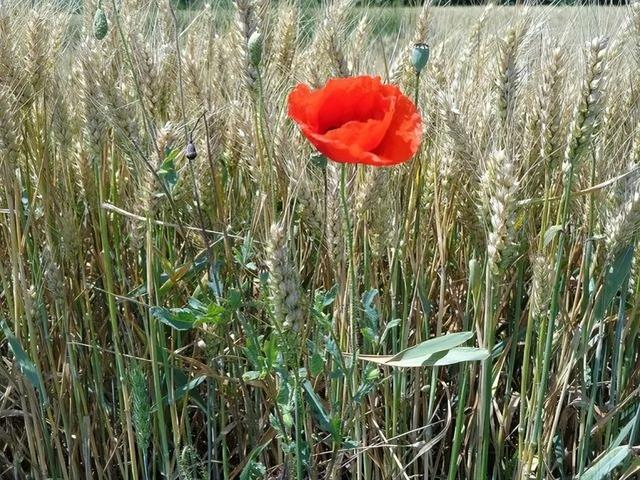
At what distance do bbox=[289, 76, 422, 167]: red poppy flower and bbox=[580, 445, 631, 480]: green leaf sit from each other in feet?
1.63

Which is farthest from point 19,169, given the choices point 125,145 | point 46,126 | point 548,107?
point 548,107

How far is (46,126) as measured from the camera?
1096 millimetres

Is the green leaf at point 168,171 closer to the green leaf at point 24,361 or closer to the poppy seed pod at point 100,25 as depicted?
the poppy seed pod at point 100,25

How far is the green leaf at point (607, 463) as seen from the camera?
38.3 inches

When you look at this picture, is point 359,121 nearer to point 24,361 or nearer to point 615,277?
point 615,277

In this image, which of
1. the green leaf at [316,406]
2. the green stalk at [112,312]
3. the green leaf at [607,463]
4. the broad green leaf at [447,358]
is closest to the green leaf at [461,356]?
the broad green leaf at [447,358]

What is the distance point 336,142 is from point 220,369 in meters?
0.58

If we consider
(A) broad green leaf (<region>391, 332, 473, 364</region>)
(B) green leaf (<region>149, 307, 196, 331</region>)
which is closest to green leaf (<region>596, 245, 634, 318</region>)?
(A) broad green leaf (<region>391, 332, 473, 364</region>)

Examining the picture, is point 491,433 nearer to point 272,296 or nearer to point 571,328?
point 571,328

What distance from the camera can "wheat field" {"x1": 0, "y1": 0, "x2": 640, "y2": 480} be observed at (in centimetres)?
92

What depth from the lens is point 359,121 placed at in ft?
2.52

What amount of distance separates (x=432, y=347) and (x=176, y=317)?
275mm

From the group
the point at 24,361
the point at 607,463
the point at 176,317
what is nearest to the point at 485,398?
the point at 607,463

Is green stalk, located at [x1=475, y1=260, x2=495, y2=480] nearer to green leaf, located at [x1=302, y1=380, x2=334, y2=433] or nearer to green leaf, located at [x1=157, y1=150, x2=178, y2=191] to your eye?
green leaf, located at [x1=302, y1=380, x2=334, y2=433]
